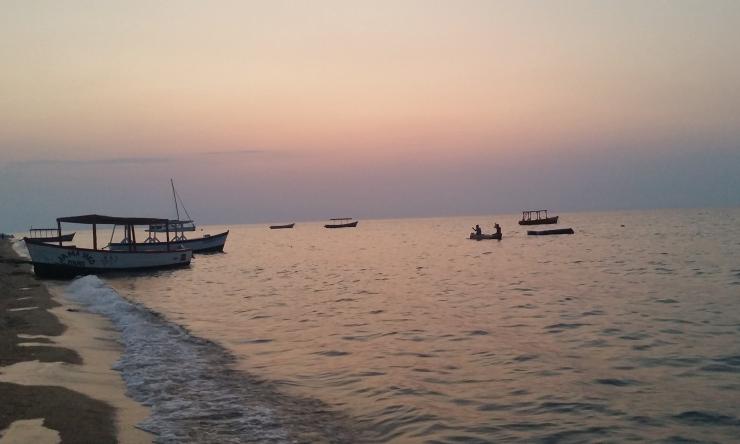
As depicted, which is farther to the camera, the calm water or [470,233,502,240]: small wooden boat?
[470,233,502,240]: small wooden boat

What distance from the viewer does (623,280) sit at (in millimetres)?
24562

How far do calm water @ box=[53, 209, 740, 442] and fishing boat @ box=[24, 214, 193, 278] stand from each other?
908 cm

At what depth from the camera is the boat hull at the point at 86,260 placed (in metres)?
31.9

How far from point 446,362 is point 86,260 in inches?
1172

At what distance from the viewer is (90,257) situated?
34406 millimetres

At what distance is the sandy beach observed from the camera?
21.4 ft

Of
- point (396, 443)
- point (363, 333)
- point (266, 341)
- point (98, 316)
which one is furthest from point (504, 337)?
point (98, 316)

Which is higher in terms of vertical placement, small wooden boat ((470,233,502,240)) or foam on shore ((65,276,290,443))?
foam on shore ((65,276,290,443))

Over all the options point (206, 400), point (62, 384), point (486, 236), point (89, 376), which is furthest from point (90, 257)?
point (486, 236)

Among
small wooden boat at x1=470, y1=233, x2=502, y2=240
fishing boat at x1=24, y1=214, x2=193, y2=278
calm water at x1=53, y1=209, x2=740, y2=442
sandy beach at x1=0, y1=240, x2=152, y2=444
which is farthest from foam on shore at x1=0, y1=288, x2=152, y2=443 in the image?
small wooden boat at x1=470, y1=233, x2=502, y2=240

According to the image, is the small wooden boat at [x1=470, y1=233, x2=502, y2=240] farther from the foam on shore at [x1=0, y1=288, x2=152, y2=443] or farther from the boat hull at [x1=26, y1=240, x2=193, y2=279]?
the foam on shore at [x1=0, y1=288, x2=152, y2=443]

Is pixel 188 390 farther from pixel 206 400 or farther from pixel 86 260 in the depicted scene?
pixel 86 260

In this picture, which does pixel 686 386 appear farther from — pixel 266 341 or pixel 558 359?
pixel 266 341

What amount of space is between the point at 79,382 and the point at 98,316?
10187mm
